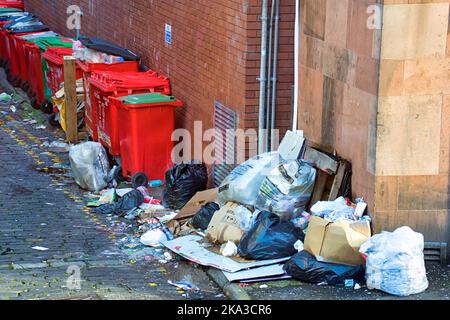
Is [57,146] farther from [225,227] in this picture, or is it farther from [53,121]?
[225,227]

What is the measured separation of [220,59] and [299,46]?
1382mm

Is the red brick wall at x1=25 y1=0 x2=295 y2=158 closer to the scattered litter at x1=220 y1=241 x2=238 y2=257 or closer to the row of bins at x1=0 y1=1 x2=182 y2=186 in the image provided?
the row of bins at x1=0 y1=1 x2=182 y2=186

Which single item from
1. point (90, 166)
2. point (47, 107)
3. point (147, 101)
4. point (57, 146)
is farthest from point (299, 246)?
point (47, 107)

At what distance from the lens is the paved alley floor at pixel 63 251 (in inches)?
289

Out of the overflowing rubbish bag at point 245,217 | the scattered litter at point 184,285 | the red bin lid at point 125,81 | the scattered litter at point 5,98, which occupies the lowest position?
the scattered litter at point 5,98

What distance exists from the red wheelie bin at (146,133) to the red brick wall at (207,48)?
0.38 meters

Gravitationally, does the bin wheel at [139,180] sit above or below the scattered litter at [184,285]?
below

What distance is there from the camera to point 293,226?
7871 millimetres

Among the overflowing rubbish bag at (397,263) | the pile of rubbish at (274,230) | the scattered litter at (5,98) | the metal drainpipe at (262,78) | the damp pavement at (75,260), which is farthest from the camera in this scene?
the scattered litter at (5,98)

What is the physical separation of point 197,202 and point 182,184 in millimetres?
570

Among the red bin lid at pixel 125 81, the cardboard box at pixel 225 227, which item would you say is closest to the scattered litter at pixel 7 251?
the cardboard box at pixel 225 227

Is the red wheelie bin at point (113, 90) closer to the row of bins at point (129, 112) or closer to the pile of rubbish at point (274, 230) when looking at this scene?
the row of bins at point (129, 112)

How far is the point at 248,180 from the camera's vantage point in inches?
329

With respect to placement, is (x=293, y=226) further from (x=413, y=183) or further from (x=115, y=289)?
(x=115, y=289)
